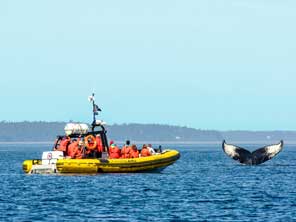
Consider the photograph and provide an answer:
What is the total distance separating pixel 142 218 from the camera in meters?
45.4

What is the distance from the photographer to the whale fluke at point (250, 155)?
92.4m

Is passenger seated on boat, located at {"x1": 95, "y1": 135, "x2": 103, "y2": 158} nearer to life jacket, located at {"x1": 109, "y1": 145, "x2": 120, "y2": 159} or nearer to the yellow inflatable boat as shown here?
the yellow inflatable boat

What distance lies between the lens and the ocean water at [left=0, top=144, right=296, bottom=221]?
152 feet

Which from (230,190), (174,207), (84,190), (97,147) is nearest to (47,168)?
(97,147)

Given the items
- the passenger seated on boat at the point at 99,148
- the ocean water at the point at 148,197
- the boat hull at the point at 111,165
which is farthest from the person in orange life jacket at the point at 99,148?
the boat hull at the point at 111,165

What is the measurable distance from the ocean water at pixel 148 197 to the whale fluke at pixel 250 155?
553 inches

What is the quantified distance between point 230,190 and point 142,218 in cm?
1642

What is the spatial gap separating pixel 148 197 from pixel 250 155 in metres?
43.4

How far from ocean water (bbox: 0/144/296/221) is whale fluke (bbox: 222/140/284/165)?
1406 cm

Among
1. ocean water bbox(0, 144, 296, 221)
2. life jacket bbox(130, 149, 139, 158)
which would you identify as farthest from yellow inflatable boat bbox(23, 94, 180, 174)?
ocean water bbox(0, 144, 296, 221)

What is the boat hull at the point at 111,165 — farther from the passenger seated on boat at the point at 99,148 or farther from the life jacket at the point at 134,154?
the passenger seated on boat at the point at 99,148

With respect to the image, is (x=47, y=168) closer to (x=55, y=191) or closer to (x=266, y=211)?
(x=55, y=191)

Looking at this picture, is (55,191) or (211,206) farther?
(55,191)

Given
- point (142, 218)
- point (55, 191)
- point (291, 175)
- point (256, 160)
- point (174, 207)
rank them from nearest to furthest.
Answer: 1. point (142, 218)
2. point (174, 207)
3. point (55, 191)
4. point (291, 175)
5. point (256, 160)
